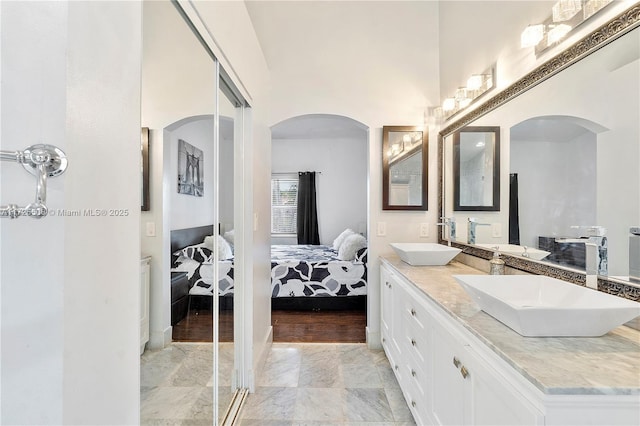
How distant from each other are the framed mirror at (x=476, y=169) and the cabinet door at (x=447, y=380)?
3.34ft

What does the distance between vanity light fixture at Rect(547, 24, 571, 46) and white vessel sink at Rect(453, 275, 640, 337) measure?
1.11m

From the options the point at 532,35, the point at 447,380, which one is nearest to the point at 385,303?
the point at 447,380

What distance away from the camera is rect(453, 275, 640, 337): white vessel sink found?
862mm

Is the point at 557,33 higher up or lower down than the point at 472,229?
higher up

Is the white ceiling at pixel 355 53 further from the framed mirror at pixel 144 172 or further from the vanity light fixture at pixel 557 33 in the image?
the framed mirror at pixel 144 172

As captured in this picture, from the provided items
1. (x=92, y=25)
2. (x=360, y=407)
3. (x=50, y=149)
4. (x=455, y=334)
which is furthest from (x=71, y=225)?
(x=360, y=407)

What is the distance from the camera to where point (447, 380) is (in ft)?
4.04

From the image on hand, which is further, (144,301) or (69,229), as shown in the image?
(144,301)

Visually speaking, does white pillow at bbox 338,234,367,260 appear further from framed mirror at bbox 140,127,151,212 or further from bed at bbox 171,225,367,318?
→ framed mirror at bbox 140,127,151,212

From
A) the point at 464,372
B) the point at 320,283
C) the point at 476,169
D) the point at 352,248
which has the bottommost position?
the point at 320,283

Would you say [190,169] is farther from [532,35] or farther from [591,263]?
[532,35]

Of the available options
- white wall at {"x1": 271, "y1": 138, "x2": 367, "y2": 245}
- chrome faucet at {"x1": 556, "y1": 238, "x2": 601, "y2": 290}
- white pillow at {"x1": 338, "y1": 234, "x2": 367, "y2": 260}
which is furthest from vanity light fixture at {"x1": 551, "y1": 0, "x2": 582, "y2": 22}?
white wall at {"x1": 271, "y1": 138, "x2": 367, "y2": 245}

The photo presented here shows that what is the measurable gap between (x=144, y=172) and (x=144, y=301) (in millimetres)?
417

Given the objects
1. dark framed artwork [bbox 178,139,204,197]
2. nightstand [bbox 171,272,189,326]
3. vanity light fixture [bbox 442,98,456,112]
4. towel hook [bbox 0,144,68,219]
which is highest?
vanity light fixture [bbox 442,98,456,112]
